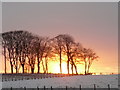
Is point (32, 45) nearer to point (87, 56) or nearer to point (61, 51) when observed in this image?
point (61, 51)

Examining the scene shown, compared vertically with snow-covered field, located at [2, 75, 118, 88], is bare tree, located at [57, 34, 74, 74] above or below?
above

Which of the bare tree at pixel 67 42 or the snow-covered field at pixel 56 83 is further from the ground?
the bare tree at pixel 67 42

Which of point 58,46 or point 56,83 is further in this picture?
point 58,46

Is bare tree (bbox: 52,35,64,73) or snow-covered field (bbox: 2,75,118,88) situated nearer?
snow-covered field (bbox: 2,75,118,88)

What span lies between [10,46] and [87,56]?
1168 inches

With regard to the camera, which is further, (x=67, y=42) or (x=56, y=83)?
(x=67, y=42)

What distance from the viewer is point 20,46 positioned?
9262 cm

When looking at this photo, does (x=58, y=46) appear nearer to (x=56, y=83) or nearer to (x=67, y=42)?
(x=67, y=42)

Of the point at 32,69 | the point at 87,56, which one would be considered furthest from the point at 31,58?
the point at 87,56

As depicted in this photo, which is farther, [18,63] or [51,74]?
[51,74]

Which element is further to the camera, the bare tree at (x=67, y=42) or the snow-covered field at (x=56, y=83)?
the bare tree at (x=67, y=42)

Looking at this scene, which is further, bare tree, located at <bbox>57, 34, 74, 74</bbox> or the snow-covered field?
bare tree, located at <bbox>57, 34, 74, 74</bbox>

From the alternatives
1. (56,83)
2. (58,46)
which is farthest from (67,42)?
(56,83)

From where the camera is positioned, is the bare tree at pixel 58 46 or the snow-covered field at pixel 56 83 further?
the bare tree at pixel 58 46
